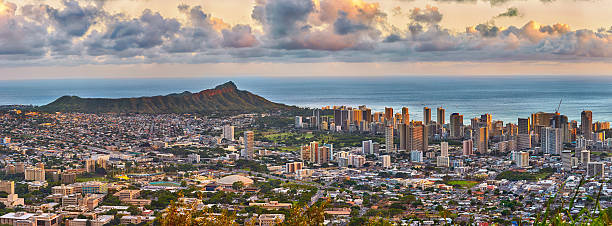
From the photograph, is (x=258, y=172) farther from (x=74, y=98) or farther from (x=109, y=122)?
(x=74, y=98)

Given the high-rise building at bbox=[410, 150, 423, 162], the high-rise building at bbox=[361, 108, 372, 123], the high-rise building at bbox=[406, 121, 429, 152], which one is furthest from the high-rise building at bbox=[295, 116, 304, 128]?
the high-rise building at bbox=[410, 150, 423, 162]

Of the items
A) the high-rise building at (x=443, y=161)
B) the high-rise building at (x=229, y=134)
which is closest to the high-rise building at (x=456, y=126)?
the high-rise building at (x=443, y=161)

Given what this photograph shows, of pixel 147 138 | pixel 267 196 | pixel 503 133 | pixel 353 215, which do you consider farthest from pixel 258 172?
pixel 503 133

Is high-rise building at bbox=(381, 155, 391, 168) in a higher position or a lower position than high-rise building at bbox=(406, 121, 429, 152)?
lower

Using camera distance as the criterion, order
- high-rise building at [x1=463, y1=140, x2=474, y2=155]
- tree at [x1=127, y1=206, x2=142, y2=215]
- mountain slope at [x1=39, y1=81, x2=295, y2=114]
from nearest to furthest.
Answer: tree at [x1=127, y1=206, x2=142, y2=215]
high-rise building at [x1=463, y1=140, x2=474, y2=155]
mountain slope at [x1=39, y1=81, x2=295, y2=114]

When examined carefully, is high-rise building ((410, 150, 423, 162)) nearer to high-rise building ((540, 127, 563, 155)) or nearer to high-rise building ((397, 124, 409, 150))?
high-rise building ((397, 124, 409, 150))

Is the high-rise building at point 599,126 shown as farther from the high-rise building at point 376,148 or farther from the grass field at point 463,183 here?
the grass field at point 463,183
